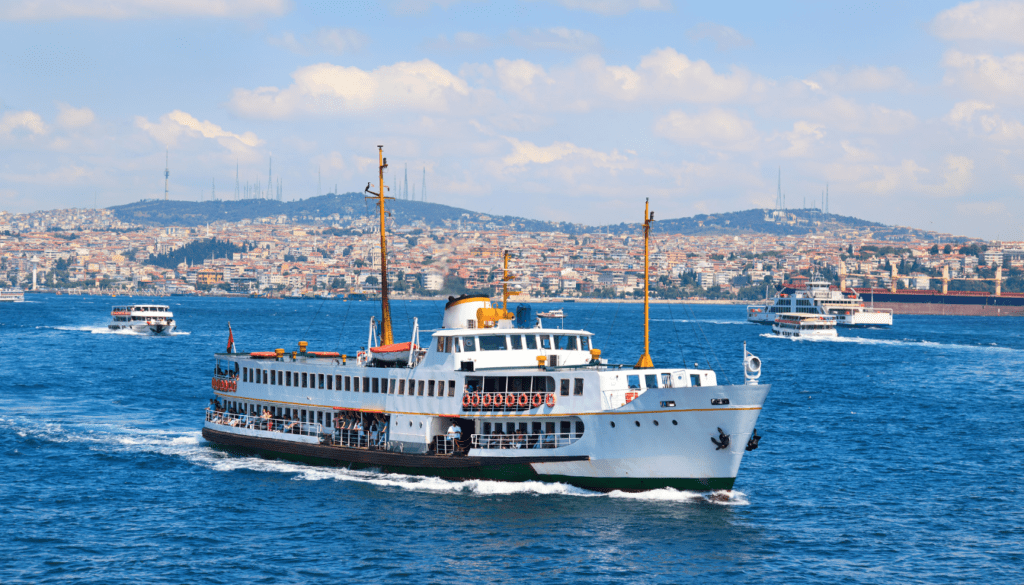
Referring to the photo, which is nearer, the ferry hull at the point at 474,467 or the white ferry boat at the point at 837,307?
the ferry hull at the point at 474,467

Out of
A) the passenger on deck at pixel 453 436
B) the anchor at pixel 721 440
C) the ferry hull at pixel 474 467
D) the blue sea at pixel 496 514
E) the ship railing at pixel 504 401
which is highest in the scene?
the ship railing at pixel 504 401

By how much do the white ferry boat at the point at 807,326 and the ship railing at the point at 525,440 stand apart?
99.6 meters

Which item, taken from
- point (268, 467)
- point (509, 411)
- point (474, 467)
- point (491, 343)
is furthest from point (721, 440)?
point (268, 467)

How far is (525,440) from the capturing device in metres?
32.1

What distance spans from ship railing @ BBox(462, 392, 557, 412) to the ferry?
0.11 ft

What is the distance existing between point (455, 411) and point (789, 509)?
1070cm

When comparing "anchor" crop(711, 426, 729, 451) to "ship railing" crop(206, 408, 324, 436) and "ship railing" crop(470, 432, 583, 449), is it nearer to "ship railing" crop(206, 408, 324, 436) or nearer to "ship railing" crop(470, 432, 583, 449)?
"ship railing" crop(470, 432, 583, 449)

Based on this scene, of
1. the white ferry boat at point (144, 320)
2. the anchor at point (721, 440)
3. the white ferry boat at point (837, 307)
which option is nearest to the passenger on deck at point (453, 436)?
the anchor at point (721, 440)

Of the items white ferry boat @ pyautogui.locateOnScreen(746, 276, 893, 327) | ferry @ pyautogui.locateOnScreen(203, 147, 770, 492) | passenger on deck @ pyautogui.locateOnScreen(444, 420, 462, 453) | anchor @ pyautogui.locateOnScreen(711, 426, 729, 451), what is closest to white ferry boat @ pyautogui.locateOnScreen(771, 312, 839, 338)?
white ferry boat @ pyautogui.locateOnScreen(746, 276, 893, 327)

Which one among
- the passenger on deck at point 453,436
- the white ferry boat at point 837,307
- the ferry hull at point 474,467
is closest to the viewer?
the ferry hull at point 474,467

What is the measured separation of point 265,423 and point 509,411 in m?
11.5

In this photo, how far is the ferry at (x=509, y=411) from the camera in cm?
2998

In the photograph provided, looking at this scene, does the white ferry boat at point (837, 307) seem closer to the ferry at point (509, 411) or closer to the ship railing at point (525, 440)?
the ferry at point (509, 411)

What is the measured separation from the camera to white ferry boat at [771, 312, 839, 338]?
4955 inches
